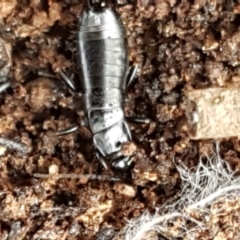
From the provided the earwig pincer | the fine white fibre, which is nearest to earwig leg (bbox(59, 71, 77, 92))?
the earwig pincer

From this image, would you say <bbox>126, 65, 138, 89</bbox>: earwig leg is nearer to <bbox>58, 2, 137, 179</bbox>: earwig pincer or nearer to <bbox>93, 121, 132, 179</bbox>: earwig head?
<bbox>58, 2, 137, 179</bbox>: earwig pincer

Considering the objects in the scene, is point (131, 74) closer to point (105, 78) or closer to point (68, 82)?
point (105, 78)

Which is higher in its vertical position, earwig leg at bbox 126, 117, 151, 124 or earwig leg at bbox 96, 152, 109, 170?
earwig leg at bbox 126, 117, 151, 124

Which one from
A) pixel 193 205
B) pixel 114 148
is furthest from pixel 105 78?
pixel 193 205

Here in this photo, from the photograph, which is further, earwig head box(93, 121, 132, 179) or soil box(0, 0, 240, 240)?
earwig head box(93, 121, 132, 179)

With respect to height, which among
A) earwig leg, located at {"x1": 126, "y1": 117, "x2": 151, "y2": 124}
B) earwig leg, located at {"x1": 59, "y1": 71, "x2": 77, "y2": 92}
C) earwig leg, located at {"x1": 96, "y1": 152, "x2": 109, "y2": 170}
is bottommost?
earwig leg, located at {"x1": 96, "y1": 152, "x2": 109, "y2": 170}

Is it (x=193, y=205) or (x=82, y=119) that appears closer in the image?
(x=193, y=205)

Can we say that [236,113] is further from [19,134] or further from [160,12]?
[19,134]

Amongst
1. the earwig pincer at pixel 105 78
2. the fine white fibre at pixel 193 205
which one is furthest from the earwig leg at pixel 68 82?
the fine white fibre at pixel 193 205
